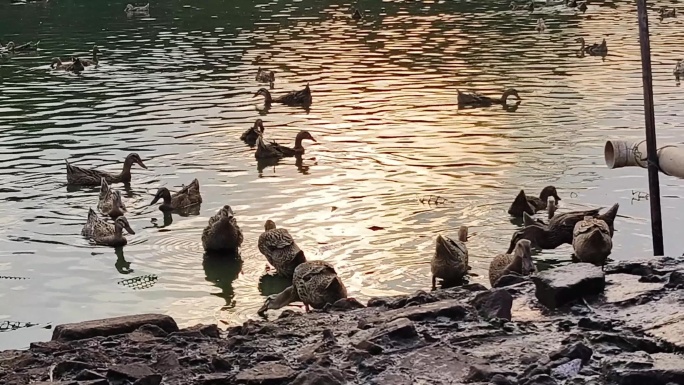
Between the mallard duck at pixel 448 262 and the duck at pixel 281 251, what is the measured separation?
1539 millimetres

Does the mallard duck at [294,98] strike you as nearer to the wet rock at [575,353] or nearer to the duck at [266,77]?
the duck at [266,77]

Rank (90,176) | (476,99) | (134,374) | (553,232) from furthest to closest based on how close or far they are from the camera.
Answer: (476,99) < (90,176) < (553,232) < (134,374)

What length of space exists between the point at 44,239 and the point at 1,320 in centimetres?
304

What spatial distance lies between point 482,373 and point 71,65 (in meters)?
25.0

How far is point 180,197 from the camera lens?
14.8m

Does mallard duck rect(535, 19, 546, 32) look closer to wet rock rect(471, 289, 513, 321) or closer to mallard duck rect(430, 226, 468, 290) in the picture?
Answer: mallard duck rect(430, 226, 468, 290)

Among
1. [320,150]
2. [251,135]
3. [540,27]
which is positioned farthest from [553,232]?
[540,27]

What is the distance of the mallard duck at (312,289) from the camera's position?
10094 millimetres

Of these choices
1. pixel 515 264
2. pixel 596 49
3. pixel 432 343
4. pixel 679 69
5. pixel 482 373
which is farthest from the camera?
pixel 596 49

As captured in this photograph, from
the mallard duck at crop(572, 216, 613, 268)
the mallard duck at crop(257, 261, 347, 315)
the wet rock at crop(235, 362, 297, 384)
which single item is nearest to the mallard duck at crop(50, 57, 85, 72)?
the mallard duck at crop(257, 261, 347, 315)

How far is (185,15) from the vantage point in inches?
1790

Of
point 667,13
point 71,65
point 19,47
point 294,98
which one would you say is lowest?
point 294,98

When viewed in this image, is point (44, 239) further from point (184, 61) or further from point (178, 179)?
point (184, 61)

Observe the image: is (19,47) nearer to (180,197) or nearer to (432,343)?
(180,197)
